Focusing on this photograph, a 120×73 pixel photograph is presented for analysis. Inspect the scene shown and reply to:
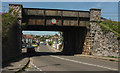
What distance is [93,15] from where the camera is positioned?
→ 24.8 metres

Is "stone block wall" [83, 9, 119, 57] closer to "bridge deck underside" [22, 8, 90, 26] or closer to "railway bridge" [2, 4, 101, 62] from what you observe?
"railway bridge" [2, 4, 101, 62]

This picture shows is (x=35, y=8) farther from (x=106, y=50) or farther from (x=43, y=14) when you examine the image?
(x=106, y=50)

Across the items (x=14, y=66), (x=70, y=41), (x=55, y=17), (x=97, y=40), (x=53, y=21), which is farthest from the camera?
(x=70, y=41)

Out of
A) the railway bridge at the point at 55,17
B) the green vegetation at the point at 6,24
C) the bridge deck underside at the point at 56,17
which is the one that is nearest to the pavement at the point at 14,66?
the green vegetation at the point at 6,24

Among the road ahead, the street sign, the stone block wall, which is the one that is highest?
the street sign

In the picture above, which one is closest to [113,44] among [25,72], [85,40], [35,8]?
[85,40]

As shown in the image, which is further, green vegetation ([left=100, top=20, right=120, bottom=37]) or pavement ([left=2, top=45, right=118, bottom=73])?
green vegetation ([left=100, top=20, right=120, bottom=37])

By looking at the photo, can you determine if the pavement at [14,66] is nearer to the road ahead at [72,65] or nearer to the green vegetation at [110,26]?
the road ahead at [72,65]

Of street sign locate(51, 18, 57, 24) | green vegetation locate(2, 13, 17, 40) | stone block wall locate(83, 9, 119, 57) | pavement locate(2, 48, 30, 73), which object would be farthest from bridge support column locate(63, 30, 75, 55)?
pavement locate(2, 48, 30, 73)

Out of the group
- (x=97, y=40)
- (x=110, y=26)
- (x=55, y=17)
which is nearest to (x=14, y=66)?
(x=55, y=17)

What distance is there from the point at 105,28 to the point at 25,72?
16396 millimetres

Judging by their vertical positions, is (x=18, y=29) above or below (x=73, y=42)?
above

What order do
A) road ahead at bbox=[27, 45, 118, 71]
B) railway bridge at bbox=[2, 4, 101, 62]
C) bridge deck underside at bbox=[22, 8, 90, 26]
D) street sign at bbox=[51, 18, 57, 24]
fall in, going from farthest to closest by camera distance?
street sign at bbox=[51, 18, 57, 24] → bridge deck underside at bbox=[22, 8, 90, 26] → railway bridge at bbox=[2, 4, 101, 62] → road ahead at bbox=[27, 45, 118, 71]

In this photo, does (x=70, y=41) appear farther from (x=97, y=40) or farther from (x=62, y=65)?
(x=62, y=65)
